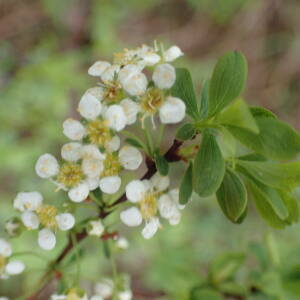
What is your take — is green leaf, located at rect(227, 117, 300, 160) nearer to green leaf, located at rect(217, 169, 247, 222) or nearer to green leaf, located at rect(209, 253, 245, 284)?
green leaf, located at rect(217, 169, 247, 222)

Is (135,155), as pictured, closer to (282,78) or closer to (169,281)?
(169,281)

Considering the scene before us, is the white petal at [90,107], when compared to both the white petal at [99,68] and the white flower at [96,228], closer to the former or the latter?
the white petal at [99,68]

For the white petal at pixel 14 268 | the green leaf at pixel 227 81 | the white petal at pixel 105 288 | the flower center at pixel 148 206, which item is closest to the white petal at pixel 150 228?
the flower center at pixel 148 206

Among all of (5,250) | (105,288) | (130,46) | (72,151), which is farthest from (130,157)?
(130,46)

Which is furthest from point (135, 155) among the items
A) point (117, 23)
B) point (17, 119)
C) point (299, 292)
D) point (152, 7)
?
point (152, 7)

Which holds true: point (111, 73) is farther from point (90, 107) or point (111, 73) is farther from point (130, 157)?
point (130, 157)

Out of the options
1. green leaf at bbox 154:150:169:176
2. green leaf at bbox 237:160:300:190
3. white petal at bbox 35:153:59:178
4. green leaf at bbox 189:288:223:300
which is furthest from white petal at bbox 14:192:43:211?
green leaf at bbox 189:288:223:300
